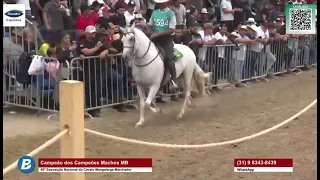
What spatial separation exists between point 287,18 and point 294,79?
2.61 m

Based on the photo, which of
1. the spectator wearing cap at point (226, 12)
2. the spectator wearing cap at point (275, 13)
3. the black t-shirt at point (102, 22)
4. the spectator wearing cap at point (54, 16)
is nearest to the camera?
the black t-shirt at point (102, 22)

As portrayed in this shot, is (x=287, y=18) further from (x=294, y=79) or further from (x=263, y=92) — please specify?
(x=263, y=92)

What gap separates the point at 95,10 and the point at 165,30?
9.05 ft

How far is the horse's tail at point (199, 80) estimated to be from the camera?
11320 millimetres

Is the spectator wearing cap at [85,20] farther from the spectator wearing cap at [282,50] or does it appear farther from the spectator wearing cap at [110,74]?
the spectator wearing cap at [282,50]

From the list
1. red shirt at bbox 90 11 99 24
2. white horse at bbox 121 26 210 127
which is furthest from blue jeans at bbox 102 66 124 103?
red shirt at bbox 90 11 99 24

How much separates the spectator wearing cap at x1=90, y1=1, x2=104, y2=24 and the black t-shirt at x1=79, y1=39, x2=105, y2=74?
4.87ft

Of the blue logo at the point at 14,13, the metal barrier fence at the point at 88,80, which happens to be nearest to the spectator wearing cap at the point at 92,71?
the metal barrier fence at the point at 88,80

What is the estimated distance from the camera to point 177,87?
12.2 m

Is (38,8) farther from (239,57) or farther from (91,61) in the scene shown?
(239,57)

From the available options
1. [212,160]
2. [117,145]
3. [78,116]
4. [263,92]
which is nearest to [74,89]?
[78,116]

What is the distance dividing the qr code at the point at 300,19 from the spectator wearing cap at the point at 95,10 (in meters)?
6.10

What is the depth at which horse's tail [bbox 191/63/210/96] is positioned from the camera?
11.3 meters

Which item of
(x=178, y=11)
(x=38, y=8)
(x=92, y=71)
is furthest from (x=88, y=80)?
(x=178, y=11)
